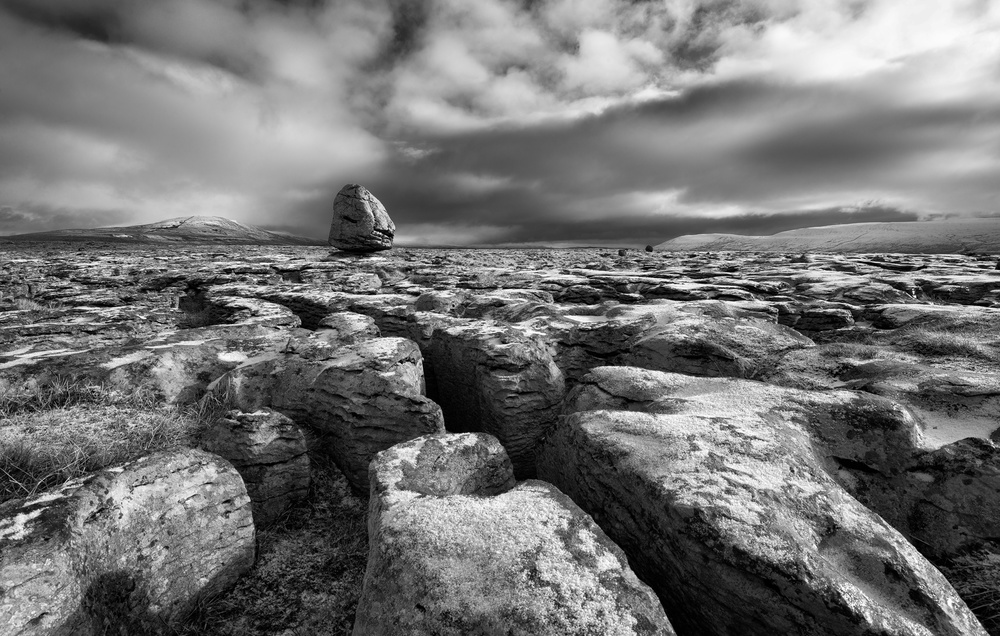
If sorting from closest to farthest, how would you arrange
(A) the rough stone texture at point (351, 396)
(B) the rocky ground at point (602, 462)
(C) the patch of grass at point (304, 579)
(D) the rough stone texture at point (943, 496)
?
(B) the rocky ground at point (602, 462) → (D) the rough stone texture at point (943, 496) → (C) the patch of grass at point (304, 579) → (A) the rough stone texture at point (351, 396)

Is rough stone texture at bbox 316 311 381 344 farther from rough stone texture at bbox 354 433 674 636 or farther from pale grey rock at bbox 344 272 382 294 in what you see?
pale grey rock at bbox 344 272 382 294

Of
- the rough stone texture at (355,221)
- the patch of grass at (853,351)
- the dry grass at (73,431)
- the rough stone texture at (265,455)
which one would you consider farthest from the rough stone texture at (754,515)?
the rough stone texture at (355,221)

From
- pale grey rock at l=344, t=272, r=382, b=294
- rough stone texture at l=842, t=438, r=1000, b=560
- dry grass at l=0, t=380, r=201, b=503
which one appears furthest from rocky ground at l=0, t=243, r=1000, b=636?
pale grey rock at l=344, t=272, r=382, b=294

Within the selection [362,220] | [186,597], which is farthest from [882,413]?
[362,220]

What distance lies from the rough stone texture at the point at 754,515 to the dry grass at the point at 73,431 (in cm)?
660

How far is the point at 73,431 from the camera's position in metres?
6.32

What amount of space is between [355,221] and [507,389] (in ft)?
145

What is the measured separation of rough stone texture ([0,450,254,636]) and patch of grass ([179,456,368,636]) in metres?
0.30

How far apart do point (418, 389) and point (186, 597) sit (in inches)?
167

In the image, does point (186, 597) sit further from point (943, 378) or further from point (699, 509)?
point (943, 378)

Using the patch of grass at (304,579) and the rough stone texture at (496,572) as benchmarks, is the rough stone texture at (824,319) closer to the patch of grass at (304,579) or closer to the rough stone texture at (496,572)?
the rough stone texture at (496,572)

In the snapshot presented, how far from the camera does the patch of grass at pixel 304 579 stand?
4883mm

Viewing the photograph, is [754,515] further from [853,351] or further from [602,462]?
[853,351]

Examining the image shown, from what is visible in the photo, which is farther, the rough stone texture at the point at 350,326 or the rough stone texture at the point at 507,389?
the rough stone texture at the point at 350,326
